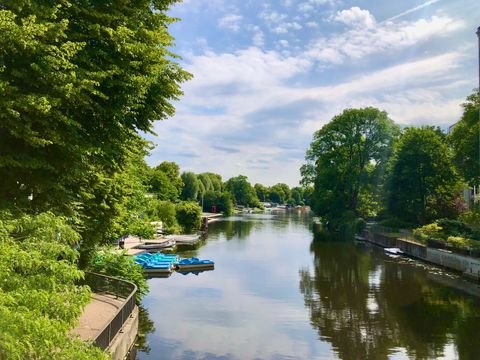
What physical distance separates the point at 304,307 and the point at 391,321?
4.60 metres

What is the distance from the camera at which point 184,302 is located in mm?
24953

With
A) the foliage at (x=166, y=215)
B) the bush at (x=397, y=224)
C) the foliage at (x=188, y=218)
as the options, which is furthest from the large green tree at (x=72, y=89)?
the foliage at (x=188, y=218)

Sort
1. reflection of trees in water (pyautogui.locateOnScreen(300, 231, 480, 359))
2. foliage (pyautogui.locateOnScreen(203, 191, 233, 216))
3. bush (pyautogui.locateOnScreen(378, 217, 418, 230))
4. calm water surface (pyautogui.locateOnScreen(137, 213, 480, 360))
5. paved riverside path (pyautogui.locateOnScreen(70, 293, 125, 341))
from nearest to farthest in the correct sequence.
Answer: paved riverside path (pyautogui.locateOnScreen(70, 293, 125, 341)) → calm water surface (pyautogui.locateOnScreen(137, 213, 480, 360)) → reflection of trees in water (pyautogui.locateOnScreen(300, 231, 480, 359)) → bush (pyautogui.locateOnScreen(378, 217, 418, 230)) → foliage (pyautogui.locateOnScreen(203, 191, 233, 216))

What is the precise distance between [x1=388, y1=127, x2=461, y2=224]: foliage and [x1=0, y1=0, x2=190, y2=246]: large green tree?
4522 cm

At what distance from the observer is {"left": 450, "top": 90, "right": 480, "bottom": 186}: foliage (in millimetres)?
36928

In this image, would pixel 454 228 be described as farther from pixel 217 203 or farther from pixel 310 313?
pixel 217 203

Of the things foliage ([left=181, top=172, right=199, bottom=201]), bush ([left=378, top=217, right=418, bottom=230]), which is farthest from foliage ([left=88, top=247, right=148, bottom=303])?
foliage ([left=181, top=172, right=199, bottom=201])

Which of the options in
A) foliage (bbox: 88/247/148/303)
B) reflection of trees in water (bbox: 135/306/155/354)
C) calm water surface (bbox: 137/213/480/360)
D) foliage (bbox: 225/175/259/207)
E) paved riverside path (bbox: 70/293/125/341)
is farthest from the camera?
foliage (bbox: 225/175/259/207)

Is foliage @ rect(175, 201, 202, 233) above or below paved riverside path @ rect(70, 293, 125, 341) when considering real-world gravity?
above

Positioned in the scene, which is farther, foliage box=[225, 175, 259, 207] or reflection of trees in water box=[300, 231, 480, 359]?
foliage box=[225, 175, 259, 207]

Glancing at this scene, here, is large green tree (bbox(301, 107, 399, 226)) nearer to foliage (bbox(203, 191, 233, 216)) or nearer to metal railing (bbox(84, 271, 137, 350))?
metal railing (bbox(84, 271, 137, 350))

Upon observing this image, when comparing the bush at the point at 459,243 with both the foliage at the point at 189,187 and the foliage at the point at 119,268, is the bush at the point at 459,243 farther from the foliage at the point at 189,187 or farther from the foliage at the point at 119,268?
the foliage at the point at 189,187

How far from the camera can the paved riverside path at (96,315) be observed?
42.6 feet

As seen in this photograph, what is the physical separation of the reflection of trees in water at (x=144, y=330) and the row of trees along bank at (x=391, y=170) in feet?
93.2
